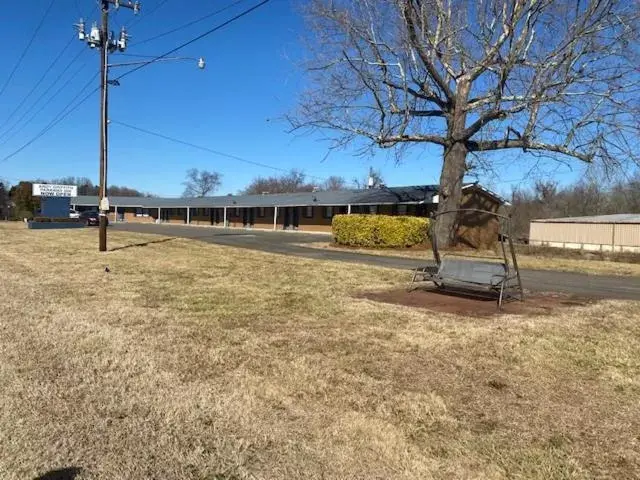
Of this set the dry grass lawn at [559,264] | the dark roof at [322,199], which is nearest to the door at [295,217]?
the dark roof at [322,199]

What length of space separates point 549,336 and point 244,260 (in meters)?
10.8

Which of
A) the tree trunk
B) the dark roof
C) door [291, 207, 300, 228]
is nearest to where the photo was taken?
the tree trunk

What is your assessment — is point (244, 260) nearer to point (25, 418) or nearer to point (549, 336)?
point (549, 336)

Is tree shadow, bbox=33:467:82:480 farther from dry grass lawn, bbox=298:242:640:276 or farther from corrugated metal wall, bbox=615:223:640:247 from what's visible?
corrugated metal wall, bbox=615:223:640:247

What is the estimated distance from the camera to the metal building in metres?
38.0

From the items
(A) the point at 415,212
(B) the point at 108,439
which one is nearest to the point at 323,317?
(B) the point at 108,439

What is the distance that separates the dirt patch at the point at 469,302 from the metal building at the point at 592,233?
1268 inches

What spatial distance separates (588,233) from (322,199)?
21.0m

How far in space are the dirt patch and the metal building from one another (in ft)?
106

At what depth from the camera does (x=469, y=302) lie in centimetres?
881

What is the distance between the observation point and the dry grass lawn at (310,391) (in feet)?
10.6

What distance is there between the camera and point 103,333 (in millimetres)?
6230

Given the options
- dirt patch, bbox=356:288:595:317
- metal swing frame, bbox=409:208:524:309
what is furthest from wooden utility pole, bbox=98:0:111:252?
metal swing frame, bbox=409:208:524:309

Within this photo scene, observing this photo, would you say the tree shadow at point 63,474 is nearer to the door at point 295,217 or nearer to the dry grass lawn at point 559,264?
the dry grass lawn at point 559,264
